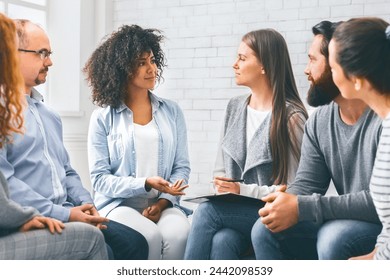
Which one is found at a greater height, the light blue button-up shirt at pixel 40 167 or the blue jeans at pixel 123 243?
the light blue button-up shirt at pixel 40 167

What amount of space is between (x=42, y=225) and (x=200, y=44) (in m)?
2.26

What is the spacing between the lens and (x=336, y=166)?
2.09 m

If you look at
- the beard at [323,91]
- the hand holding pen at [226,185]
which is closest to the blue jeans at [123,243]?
the hand holding pen at [226,185]

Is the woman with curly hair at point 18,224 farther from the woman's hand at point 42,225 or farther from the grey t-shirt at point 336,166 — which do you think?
the grey t-shirt at point 336,166

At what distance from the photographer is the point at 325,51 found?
212 centimetres

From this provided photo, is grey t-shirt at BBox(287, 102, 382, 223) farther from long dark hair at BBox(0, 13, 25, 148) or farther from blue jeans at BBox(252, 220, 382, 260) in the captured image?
long dark hair at BBox(0, 13, 25, 148)

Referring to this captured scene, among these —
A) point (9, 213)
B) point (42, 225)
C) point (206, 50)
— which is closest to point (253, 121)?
point (42, 225)

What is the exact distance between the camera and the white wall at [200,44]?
3573 millimetres

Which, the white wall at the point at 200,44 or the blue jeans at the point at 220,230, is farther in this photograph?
the white wall at the point at 200,44

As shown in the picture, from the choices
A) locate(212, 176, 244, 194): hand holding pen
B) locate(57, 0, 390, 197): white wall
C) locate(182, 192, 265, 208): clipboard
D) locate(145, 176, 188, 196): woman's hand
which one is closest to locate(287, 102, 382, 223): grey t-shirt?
locate(182, 192, 265, 208): clipboard

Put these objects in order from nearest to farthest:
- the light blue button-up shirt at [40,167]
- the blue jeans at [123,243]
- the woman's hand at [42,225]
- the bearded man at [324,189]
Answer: the woman's hand at [42,225], the bearded man at [324,189], the light blue button-up shirt at [40,167], the blue jeans at [123,243]

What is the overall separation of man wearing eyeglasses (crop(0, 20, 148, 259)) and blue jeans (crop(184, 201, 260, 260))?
0.75ft

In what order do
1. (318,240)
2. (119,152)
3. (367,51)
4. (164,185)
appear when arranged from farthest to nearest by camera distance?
(119,152), (164,185), (318,240), (367,51)

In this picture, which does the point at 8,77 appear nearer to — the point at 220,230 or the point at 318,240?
the point at 220,230
